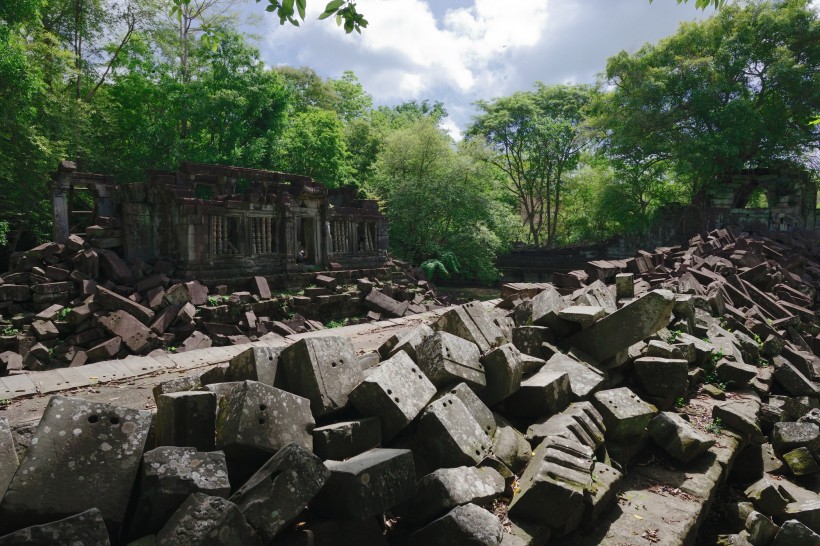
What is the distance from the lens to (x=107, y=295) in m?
9.36

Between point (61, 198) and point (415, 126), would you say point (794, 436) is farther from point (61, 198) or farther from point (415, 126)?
point (415, 126)

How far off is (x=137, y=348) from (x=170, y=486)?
7310 millimetres

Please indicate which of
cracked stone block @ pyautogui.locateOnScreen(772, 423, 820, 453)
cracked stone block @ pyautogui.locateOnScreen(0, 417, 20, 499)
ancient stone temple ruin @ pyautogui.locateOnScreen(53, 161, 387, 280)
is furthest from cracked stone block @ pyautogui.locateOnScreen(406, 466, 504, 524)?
ancient stone temple ruin @ pyautogui.locateOnScreen(53, 161, 387, 280)

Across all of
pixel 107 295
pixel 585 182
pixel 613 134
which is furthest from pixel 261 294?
pixel 585 182

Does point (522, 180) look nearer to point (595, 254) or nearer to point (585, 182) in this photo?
point (585, 182)

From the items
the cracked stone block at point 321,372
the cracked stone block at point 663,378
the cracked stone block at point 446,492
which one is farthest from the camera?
the cracked stone block at point 663,378

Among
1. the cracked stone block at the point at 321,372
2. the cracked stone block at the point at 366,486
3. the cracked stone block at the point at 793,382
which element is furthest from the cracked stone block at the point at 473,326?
the cracked stone block at the point at 793,382

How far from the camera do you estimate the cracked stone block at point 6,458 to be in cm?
224

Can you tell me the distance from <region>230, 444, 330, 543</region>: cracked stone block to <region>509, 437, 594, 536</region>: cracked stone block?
54.4 inches

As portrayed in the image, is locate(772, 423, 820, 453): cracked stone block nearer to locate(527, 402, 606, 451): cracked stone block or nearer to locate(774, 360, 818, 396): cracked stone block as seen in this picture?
locate(774, 360, 818, 396): cracked stone block

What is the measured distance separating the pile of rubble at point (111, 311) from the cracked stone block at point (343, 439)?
6788mm

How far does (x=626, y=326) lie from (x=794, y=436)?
7.04 feet

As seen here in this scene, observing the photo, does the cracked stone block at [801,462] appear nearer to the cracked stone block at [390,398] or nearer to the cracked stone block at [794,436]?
the cracked stone block at [794,436]

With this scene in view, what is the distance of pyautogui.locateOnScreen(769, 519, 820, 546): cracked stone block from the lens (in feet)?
12.2
